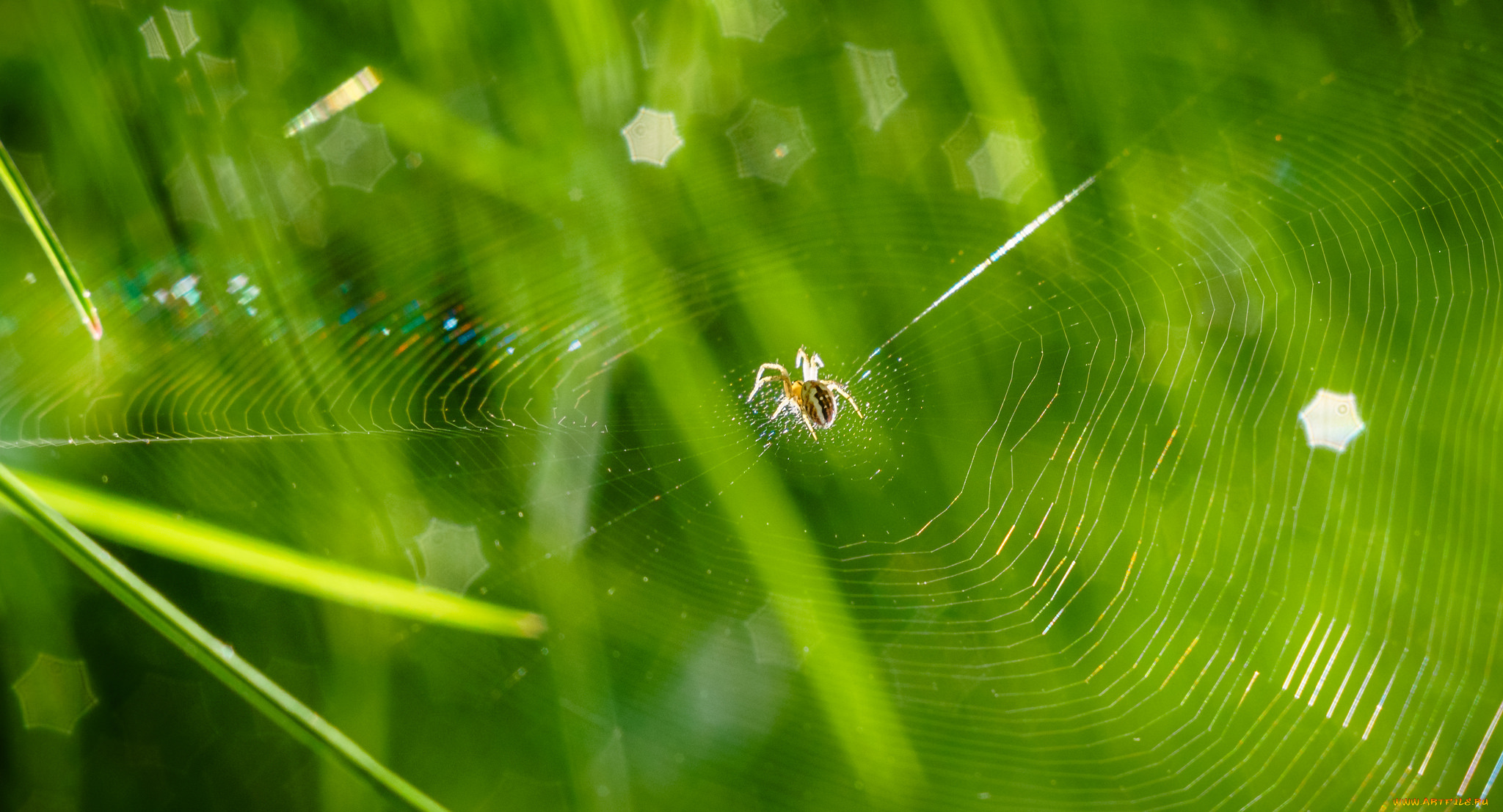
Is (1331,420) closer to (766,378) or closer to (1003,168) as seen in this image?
(1003,168)

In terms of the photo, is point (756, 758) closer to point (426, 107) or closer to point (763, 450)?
point (763, 450)

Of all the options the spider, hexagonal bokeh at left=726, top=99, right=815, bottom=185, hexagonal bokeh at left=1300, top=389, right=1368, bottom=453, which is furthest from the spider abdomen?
hexagonal bokeh at left=1300, top=389, right=1368, bottom=453

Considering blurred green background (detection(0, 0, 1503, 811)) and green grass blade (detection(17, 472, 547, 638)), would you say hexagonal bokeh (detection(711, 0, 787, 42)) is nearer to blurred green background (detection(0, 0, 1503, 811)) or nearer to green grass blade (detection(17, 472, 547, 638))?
blurred green background (detection(0, 0, 1503, 811))

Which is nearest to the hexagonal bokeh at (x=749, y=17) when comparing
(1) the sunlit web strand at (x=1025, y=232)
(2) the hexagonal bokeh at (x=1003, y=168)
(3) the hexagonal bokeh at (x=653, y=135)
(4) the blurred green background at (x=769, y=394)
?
(4) the blurred green background at (x=769, y=394)

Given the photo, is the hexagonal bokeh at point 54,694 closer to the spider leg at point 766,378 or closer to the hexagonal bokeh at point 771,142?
the spider leg at point 766,378

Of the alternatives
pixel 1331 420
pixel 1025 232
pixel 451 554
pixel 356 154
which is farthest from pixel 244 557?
pixel 1331 420

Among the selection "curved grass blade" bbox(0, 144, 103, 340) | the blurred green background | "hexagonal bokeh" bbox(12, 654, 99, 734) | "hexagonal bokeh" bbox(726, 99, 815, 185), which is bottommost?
"hexagonal bokeh" bbox(12, 654, 99, 734)
